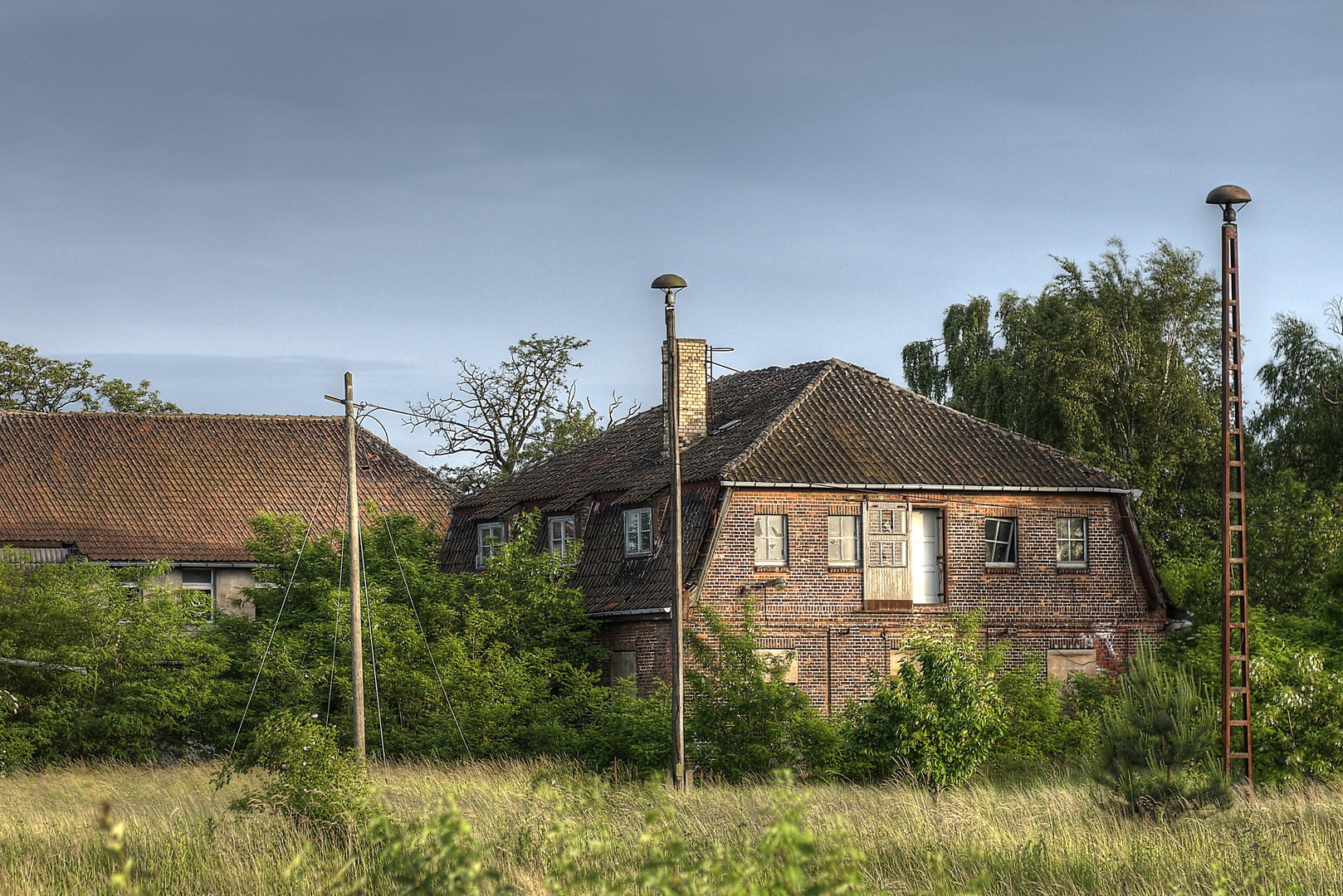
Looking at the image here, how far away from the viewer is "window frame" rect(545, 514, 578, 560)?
33.9 m

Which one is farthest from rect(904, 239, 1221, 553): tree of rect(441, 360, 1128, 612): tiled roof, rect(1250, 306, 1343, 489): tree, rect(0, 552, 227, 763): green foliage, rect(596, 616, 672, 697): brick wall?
rect(0, 552, 227, 763): green foliage

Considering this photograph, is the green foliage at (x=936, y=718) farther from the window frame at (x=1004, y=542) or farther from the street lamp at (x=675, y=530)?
the window frame at (x=1004, y=542)

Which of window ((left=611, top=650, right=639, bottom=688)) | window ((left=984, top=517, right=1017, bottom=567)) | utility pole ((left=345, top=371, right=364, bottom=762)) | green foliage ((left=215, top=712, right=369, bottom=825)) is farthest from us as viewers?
window ((left=984, top=517, right=1017, bottom=567))

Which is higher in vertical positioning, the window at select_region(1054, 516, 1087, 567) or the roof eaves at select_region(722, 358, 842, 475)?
the roof eaves at select_region(722, 358, 842, 475)

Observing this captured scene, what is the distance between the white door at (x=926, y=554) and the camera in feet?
102

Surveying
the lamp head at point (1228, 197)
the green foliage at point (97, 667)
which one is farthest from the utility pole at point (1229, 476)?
the green foliage at point (97, 667)

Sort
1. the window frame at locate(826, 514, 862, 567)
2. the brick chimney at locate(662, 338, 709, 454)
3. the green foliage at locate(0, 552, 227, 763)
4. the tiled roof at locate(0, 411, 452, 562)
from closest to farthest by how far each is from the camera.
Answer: the green foliage at locate(0, 552, 227, 763)
the window frame at locate(826, 514, 862, 567)
the brick chimney at locate(662, 338, 709, 454)
the tiled roof at locate(0, 411, 452, 562)

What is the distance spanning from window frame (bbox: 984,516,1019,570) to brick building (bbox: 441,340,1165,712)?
0.13ft

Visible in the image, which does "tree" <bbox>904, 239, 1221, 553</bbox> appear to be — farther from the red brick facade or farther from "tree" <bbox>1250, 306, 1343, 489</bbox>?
the red brick facade

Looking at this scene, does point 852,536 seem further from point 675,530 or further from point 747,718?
point 675,530

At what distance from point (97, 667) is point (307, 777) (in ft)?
45.3

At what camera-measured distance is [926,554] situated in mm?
31406

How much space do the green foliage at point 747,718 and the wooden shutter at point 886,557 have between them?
14.4ft

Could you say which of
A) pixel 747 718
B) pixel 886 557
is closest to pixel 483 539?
pixel 886 557
